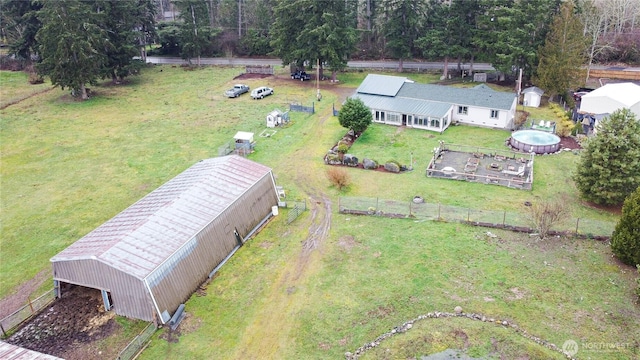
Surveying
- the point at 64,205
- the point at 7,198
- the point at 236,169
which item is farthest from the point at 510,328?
the point at 7,198

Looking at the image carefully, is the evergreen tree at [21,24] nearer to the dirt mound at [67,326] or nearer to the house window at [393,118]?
the house window at [393,118]

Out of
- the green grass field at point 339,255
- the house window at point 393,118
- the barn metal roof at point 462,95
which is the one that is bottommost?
the green grass field at point 339,255

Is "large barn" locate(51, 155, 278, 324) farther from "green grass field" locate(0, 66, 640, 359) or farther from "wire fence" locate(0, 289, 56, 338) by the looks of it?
"green grass field" locate(0, 66, 640, 359)

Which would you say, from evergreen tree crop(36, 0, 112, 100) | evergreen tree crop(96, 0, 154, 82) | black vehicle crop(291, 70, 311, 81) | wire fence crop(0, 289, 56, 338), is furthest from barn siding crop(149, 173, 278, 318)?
evergreen tree crop(96, 0, 154, 82)

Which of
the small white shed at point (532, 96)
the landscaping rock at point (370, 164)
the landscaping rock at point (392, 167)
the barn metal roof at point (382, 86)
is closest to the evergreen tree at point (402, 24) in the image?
the barn metal roof at point (382, 86)

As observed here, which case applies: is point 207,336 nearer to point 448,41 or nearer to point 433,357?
point 433,357

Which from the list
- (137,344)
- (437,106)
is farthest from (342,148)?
(137,344)

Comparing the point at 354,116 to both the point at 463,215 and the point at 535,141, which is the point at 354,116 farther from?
the point at 463,215
